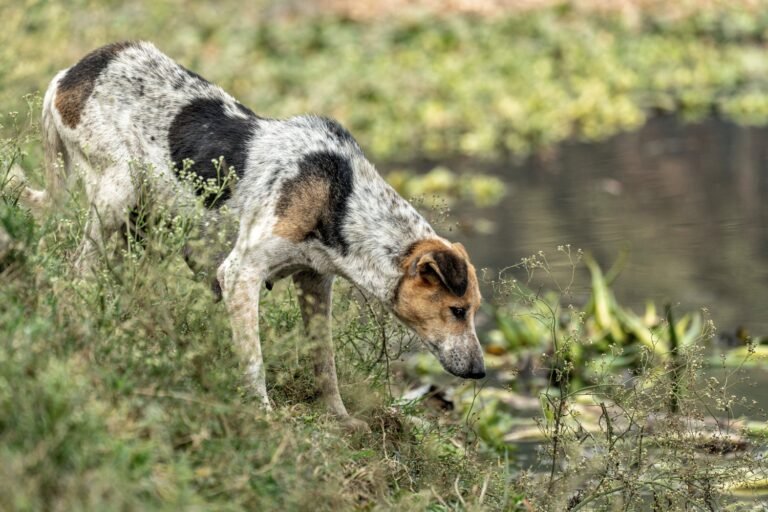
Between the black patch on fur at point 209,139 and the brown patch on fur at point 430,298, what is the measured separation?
115 centimetres

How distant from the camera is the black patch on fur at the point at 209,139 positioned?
6801 millimetres

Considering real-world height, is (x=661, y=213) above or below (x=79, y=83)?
below

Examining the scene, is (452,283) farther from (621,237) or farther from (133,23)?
(133,23)

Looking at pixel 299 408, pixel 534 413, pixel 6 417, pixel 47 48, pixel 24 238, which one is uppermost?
pixel 47 48

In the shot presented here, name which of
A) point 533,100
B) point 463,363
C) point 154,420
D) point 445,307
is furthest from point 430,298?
point 533,100

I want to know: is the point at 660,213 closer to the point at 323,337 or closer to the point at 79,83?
the point at 323,337

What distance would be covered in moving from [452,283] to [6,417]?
8.20 feet

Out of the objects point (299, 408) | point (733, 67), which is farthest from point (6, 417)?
point (733, 67)

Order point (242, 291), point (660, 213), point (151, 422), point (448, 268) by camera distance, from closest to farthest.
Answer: point (151, 422) < point (448, 268) < point (242, 291) < point (660, 213)

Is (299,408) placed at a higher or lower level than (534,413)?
higher

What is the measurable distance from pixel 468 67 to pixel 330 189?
1366 cm

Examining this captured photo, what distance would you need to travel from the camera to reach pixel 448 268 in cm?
612

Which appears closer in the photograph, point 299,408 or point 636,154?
point 299,408

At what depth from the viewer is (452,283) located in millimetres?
6129
